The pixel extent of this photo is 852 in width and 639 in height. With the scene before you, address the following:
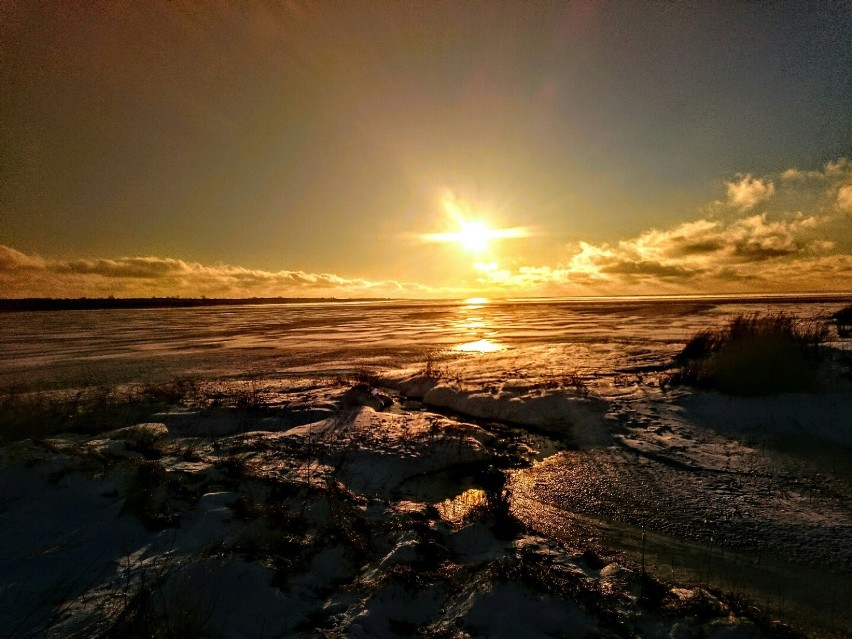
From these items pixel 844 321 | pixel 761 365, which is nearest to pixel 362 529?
pixel 761 365

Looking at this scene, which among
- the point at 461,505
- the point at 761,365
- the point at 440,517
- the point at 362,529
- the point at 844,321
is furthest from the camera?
the point at 844,321

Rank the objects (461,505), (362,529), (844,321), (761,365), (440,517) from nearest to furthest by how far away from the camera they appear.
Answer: (362,529) → (440,517) → (461,505) → (761,365) → (844,321)

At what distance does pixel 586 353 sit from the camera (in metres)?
13.7

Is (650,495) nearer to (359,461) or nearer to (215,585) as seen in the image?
(359,461)

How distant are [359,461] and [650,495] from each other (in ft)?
11.4

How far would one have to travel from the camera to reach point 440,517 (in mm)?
4211

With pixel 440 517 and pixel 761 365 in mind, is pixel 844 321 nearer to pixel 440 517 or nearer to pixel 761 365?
pixel 761 365

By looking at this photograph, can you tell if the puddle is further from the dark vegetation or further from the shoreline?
the dark vegetation

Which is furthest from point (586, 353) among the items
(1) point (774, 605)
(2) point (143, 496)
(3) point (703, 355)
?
(2) point (143, 496)

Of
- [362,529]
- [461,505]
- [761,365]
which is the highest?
[761,365]

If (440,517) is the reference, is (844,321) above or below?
above

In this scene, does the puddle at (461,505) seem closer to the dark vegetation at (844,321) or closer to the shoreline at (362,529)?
the shoreline at (362,529)

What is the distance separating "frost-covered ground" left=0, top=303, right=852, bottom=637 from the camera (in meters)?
2.68

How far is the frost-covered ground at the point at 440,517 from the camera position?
2.68m
